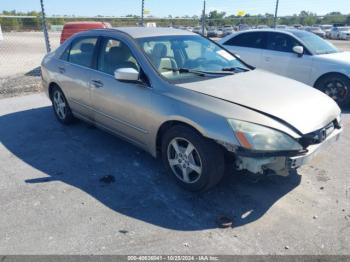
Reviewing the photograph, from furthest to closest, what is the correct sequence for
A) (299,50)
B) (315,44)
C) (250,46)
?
(250,46)
(315,44)
(299,50)

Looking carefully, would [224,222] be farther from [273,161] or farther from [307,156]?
[307,156]

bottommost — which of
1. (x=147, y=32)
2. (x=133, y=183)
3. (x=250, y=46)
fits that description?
(x=133, y=183)

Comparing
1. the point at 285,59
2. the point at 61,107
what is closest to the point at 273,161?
the point at 61,107

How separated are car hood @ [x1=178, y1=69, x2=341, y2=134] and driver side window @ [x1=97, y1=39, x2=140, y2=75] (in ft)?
2.94

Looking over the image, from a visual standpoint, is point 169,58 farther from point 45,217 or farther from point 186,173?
point 45,217

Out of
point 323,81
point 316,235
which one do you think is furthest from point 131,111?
point 323,81

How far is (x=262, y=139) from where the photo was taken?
2.86 m

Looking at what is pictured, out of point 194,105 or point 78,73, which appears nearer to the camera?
point 194,105

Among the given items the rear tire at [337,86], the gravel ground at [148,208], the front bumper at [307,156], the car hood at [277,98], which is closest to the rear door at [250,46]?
the rear tire at [337,86]

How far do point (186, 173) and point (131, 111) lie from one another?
101 centimetres

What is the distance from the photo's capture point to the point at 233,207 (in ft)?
10.4

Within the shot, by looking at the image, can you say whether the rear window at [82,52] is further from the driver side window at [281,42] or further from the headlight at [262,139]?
the driver side window at [281,42]

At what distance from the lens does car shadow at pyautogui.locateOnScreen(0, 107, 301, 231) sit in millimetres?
3092

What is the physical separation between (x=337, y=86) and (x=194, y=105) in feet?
15.3
